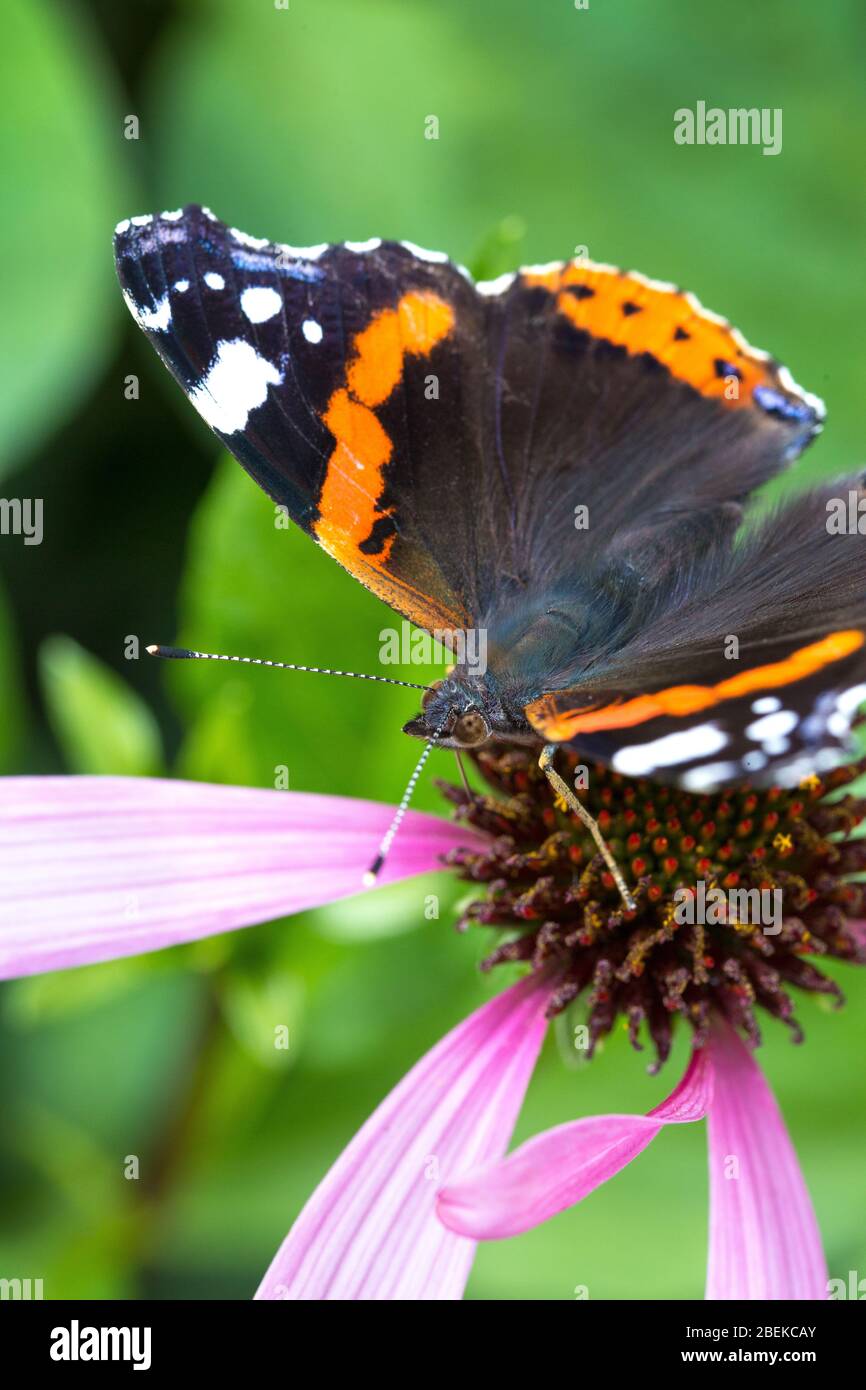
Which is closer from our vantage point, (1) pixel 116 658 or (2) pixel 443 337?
(2) pixel 443 337

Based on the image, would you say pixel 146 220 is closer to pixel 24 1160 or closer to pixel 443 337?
A: pixel 443 337

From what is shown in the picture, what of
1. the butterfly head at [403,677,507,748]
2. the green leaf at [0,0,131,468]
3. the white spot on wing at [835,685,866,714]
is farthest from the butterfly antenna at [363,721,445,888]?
the green leaf at [0,0,131,468]

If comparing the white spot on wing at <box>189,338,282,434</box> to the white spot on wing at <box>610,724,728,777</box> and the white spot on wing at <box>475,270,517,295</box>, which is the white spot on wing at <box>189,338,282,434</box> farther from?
the white spot on wing at <box>610,724,728,777</box>

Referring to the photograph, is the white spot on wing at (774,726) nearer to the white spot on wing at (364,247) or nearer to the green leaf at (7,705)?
the white spot on wing at (364,247)

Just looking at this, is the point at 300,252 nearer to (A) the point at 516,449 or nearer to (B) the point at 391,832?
(A) the point at 516,449

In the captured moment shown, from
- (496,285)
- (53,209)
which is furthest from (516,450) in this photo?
(53,209)

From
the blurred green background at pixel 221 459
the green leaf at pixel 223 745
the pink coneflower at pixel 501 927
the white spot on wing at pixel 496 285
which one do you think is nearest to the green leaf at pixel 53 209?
the blurred green background at pixel 221 459

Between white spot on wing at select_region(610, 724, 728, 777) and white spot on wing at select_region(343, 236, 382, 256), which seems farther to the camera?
white spot on wing at select_region(343, 236, 382, 256)
